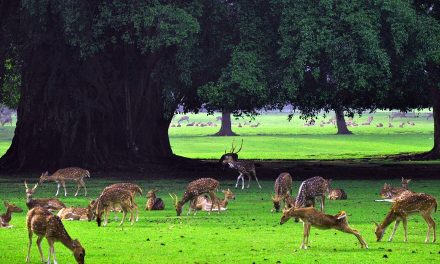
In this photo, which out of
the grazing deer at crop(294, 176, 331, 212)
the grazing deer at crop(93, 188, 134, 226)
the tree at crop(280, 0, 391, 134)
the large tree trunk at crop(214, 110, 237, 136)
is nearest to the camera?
the grazing deer at crop(93, 188, 134, 226)

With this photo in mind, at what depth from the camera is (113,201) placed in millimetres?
28484

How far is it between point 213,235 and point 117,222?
13.4ft

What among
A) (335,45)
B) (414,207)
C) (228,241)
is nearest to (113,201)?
(228,241)

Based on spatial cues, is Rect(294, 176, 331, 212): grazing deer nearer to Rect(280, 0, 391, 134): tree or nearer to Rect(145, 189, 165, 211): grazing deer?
Rect(145, 189, 165, 211): grazing deer

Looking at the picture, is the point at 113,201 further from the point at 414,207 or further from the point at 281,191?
the point at 414,207

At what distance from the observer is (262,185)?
46500 mm

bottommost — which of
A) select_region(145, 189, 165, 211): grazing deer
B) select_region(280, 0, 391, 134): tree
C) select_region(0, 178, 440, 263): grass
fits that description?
select_region(0, 178, 440, 263): grass

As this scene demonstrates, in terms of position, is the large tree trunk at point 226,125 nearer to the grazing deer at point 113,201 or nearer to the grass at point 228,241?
the grass at point 228,241

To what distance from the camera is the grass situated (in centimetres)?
2267

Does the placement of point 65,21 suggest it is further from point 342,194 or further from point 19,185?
point 342,194

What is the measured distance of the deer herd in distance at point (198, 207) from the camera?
2106 cm

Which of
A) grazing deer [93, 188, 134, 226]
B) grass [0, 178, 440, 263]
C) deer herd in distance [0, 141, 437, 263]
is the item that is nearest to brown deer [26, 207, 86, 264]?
deer herd in distance [0, 141, 437, 263]

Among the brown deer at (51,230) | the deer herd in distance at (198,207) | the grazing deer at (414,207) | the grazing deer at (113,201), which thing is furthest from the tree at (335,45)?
the brown deer at (51,230)

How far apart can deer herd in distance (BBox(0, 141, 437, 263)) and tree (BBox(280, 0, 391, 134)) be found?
966cm
